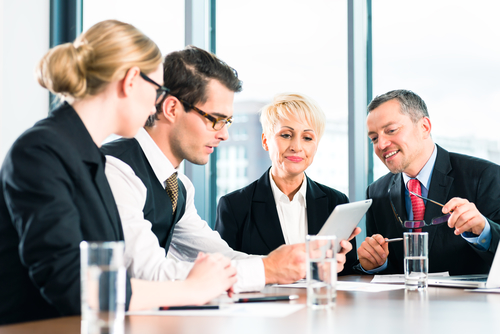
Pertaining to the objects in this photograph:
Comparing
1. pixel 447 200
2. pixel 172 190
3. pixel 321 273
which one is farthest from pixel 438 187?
pixel 321 273

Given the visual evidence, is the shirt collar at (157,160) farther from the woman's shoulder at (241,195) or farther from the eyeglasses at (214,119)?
the woman's shoulder at (241,195)

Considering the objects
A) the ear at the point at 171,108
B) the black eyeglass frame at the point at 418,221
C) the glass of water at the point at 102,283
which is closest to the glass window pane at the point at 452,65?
the black eyeglass frame at the point at 418,221

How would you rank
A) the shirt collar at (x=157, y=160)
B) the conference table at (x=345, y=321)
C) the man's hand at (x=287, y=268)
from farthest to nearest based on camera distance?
the shirt collar at (x=157, y=160)
the man's hand at (x=287, y=268)
the conference table at (x=345, y=321)

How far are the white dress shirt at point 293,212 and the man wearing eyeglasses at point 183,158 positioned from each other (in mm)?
690

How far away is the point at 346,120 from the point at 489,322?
247 centimetres

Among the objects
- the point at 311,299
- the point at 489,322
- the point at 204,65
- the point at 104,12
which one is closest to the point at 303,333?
the point at 311,299

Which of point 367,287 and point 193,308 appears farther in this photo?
point 367,287

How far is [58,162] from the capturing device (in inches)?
48.2

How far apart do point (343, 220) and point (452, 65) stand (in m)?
A: 1.92

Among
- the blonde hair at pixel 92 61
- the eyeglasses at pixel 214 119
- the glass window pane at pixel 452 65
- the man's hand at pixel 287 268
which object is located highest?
the glass window pane at pixel 452 65

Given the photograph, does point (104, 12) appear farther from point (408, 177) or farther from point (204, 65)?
point (408, 177)

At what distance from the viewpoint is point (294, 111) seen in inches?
113

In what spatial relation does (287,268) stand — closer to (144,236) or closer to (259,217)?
(144,236)

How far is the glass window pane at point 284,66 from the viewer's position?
3.50 meters
